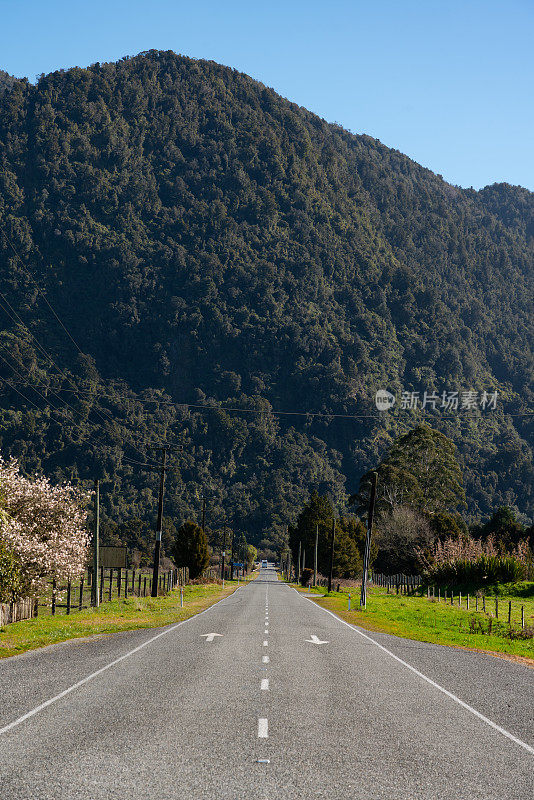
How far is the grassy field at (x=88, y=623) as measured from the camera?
28.4m

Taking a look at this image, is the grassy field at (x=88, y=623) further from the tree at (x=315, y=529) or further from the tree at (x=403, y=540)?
the tree at (x=315, y=529)

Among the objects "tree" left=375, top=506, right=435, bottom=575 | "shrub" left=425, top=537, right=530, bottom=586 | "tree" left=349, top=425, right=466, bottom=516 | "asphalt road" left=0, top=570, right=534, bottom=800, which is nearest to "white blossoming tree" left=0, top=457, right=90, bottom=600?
"asphalt road" left=0, top=570, right=534, bottom=800

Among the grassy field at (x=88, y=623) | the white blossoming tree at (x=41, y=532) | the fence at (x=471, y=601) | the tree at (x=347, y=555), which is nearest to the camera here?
the grassy field at (x=88, y=623)

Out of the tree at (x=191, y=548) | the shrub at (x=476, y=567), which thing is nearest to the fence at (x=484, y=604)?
the shrub at (x=476, y=567)

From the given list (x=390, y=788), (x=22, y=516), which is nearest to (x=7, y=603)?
(x=22, y=516)

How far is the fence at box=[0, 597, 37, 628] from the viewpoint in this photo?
34219 millimetres

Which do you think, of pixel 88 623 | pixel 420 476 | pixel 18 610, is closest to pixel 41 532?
pixel 18 610

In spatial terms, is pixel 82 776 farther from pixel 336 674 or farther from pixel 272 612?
pixel 272 612

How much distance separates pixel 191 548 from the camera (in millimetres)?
95938

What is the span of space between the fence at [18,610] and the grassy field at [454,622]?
14536 mm

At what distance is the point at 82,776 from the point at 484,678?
44.4 feet

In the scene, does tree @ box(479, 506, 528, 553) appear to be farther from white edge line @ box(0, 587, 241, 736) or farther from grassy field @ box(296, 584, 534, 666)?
white edge line @ box(0, 587, 241, 736)

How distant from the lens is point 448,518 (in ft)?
354

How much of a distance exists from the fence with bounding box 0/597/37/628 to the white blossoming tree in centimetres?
41
